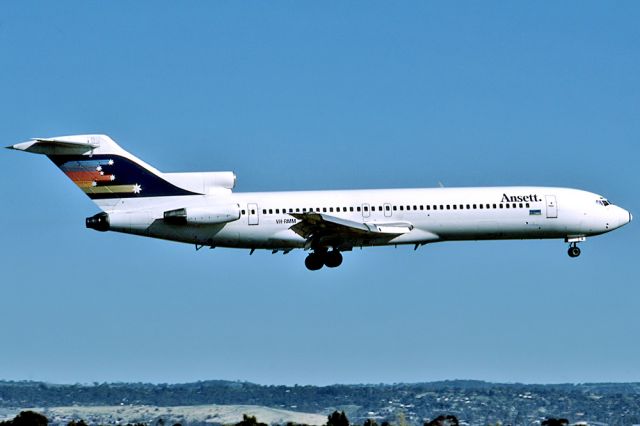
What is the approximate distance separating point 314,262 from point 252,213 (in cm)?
426

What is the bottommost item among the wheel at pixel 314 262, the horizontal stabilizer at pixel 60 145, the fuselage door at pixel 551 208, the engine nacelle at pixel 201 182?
the wheel at pixel 314 262

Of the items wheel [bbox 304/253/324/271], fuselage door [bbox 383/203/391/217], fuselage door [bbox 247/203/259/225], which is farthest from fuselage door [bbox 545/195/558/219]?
fuselage door [bbox 247/203/259/225]

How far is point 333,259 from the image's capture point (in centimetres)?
7162

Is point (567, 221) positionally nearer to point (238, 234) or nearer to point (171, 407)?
point (238, 234)

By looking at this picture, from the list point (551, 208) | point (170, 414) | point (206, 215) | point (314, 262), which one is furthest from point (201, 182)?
point (170, 414)

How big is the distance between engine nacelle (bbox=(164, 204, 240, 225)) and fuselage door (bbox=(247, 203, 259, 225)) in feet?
2.14

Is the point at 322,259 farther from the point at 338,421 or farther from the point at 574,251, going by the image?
the point at 338,421

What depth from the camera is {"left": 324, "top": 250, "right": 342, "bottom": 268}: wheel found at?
71500 millimetres

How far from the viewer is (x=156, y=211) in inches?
2783

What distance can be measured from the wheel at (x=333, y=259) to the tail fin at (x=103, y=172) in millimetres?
7496

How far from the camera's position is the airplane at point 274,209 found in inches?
2763

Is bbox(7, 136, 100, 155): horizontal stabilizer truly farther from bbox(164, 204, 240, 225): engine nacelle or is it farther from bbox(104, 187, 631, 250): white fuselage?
bbox(164, 204, 240, 225): engine nacelle

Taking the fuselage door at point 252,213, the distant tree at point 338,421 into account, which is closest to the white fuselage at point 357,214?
the fuselage door at point 252,213

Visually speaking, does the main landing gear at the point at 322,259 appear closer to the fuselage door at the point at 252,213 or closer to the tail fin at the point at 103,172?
the fuselage door at the point at 252,213
